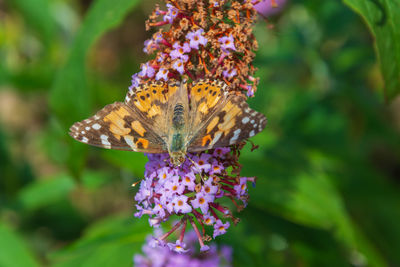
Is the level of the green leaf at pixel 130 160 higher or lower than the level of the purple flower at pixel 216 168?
lower

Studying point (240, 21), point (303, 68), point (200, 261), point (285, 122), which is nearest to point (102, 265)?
point (200, 261)

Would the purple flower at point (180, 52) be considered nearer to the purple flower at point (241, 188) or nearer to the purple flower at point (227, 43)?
the purple flower at point (227, 43)

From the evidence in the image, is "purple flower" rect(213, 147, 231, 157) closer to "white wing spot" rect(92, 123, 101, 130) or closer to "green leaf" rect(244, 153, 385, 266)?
"white wing spot" rect(92, 123, 101, 130)

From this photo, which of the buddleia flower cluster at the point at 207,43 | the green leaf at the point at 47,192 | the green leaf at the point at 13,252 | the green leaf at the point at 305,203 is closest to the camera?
the buddleia flower cluster at the point at 207,43

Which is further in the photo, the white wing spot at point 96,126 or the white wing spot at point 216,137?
the white wing spot at point 96,126

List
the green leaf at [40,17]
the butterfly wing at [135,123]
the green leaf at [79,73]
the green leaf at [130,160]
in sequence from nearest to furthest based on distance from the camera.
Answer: the butterfly wing at [135,123], the green leaf at [79,73], the green leaf at [130,160], the green leaf at [40,17]

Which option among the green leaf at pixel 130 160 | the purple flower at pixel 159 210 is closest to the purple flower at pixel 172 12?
the purple flower at pixel 159 210
